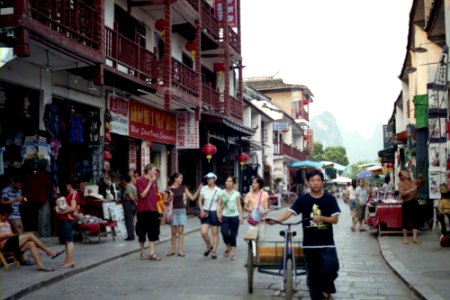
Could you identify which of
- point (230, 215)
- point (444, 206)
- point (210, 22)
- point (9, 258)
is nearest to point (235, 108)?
point (210, 22)

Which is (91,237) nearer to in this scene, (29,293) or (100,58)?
(100,58)

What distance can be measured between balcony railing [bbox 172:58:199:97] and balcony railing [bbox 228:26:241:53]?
21.0ft

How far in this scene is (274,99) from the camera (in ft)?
182

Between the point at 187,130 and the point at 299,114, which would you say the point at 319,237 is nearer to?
the point at 187,130

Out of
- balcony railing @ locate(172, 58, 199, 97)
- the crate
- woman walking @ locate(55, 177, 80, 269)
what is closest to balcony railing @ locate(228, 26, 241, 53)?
balcony railing @ locate(172, 58, 199, 97)

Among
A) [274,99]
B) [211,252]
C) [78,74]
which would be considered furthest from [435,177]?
[274,99]

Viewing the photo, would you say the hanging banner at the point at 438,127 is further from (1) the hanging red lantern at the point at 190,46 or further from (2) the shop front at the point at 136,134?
(1) the hanging red lantern at the point at 190,46

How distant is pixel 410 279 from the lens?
27.7ft

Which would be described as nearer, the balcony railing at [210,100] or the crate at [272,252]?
the crate at [272,252]

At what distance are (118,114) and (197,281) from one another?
926 cm

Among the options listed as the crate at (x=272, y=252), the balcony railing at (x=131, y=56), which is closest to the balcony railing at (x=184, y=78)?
the balcony railing at (x=131, y=56)

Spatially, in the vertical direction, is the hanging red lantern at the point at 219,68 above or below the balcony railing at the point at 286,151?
above

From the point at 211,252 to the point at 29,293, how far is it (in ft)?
15.1

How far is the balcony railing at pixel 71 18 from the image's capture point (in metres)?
11.0
